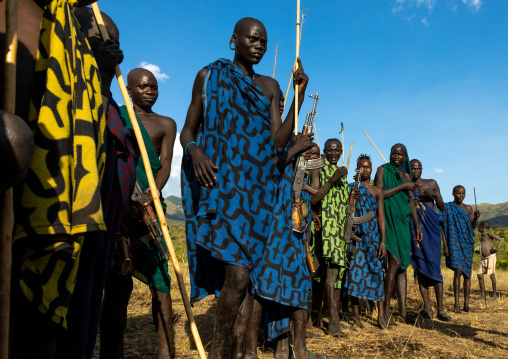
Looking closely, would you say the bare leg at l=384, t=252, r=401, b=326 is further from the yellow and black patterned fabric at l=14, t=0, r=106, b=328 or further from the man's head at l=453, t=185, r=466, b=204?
the yellow and black patterned fabric at l=14, t=0, r=106, b=328

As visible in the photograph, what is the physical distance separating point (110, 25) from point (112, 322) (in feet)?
6.46

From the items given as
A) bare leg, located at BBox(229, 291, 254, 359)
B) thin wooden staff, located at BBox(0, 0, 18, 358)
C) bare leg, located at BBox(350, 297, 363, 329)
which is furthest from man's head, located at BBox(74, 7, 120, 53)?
bare leg, located at BBox(350, 297, 363, 329)

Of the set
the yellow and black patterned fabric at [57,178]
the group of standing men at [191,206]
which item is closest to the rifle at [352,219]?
the group of standing men at [191,206]

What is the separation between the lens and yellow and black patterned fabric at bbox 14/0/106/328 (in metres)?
1.36

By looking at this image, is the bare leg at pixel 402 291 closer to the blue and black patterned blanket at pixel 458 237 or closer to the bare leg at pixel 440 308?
the bare leg at pixel 440 308

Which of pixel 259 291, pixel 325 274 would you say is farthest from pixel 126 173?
pixel 325 274

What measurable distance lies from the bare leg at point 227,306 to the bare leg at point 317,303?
126 inches

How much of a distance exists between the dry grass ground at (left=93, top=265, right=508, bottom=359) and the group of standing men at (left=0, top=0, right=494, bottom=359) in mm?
424

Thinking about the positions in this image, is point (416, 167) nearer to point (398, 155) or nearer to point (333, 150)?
point (398, 155)

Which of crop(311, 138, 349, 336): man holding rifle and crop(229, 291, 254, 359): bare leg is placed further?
crop(311, 138, 349, 336): man holding rifle

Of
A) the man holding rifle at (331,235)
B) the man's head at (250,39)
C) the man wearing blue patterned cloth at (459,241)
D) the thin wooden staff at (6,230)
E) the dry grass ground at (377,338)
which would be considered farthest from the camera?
the man wearing blue patterned cloth at (459,241)

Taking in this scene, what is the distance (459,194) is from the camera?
973 cm

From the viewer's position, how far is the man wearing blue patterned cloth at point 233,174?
3.14 m

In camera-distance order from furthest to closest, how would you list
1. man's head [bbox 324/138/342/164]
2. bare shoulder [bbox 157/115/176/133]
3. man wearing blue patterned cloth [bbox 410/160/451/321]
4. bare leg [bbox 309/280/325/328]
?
man wearing blue patterned cloth [bbox 410/160/451/321]
man's head [bbox 324/138/342/164]
bare leg [bbox 309/280/325/328]
bare shoulder [bbox 157/115/176/133]
